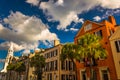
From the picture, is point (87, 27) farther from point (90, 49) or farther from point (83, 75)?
point (83, 75)

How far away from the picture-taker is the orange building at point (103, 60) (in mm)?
26245

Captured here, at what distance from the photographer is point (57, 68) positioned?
1556 inches

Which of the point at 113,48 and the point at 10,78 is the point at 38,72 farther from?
the point at 10,78

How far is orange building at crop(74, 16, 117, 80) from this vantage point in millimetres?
26245

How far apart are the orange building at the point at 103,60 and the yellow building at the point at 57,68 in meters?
6.91

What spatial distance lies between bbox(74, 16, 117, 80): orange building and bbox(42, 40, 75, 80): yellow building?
6.91m

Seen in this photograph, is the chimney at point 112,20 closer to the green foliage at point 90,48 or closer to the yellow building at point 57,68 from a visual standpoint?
the green foliage at point 90,48

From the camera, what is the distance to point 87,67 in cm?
3042

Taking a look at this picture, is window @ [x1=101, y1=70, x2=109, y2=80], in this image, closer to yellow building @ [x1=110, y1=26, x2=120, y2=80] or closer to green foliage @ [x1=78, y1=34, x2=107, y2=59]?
yellow building @ [x1=110, y1=26, x2=120, y2=80]

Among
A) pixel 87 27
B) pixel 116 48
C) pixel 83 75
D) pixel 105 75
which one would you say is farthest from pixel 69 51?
pixel 116 48

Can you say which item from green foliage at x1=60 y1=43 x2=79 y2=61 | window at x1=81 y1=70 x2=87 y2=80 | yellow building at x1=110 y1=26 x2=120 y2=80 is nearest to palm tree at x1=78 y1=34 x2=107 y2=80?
yellow building at x1=110 y1=26 x2=120 y2=80

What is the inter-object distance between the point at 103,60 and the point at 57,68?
15.6m

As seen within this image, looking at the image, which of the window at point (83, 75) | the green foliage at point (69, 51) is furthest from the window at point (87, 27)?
the window at point (83, 75)

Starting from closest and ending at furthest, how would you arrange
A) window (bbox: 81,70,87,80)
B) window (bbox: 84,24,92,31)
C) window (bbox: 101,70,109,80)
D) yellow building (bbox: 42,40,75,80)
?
window (bbox: 101,70,109,80) < window (bbox: 81,70,87,80) < window (bbox: 84,24,92,31) < yellow building (bbox: 42,40,75,80)
